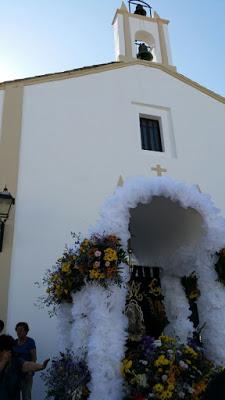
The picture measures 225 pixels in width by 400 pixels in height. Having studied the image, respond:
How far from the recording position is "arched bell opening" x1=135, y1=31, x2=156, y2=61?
37.4ft

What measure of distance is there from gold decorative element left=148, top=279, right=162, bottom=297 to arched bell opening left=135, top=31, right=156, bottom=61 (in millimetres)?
6542

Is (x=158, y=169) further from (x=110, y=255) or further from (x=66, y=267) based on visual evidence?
(x=110, y=255)

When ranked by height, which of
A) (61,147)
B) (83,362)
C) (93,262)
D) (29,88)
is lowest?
(83,362)

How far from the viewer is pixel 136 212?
6828 millimetres

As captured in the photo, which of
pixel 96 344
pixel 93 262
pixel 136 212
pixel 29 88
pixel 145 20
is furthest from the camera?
pixel 145 20

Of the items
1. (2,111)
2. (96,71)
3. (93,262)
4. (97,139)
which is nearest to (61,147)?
(97,139)

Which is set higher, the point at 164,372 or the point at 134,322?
the point at 134,322

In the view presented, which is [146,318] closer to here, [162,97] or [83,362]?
[83,362]

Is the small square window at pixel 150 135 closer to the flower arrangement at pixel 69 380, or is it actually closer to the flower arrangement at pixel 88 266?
the flower arrangement at pixel 88 266

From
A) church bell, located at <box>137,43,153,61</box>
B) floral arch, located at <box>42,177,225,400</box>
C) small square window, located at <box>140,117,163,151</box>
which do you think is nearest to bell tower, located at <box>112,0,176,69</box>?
church bell, located at <box>137,43,153,61</box>

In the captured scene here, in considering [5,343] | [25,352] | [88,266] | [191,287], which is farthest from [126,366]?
[191,287]

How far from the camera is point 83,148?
28.4ft

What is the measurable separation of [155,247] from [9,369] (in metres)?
3.62

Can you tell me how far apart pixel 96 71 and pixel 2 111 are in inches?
101
